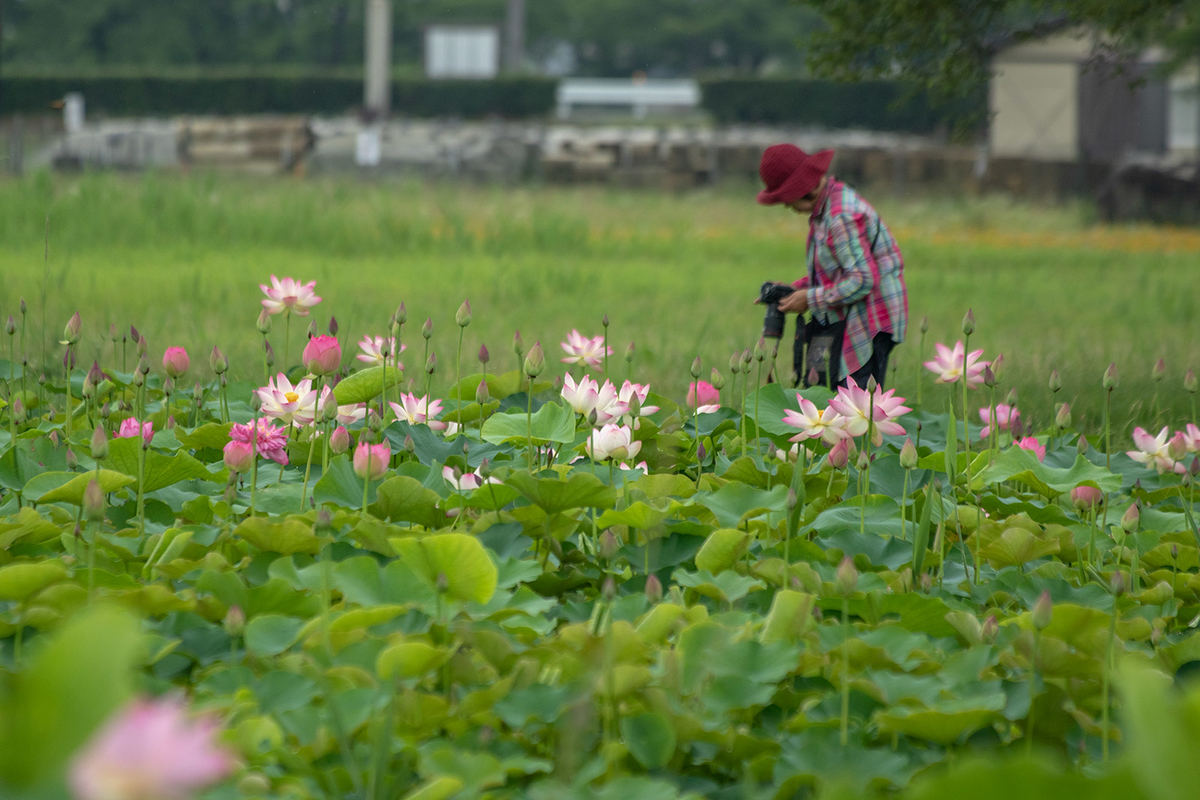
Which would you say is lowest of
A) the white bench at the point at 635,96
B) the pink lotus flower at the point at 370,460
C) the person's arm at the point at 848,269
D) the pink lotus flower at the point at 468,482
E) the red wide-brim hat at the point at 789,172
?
the pink lotus flower at the point at 468,482

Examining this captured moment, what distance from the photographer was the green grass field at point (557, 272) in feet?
17.3

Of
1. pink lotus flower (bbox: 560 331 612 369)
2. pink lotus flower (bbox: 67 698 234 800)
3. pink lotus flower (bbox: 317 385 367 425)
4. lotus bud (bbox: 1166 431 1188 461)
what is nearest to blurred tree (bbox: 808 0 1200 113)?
pink lotus flower (bbox: 560 331 612 369)

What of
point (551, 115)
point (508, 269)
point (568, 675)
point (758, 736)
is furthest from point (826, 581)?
point (551, 115)

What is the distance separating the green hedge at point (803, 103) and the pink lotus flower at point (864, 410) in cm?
2499

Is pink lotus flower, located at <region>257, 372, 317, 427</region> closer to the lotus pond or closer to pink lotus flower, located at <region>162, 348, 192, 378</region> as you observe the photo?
the lotus pond

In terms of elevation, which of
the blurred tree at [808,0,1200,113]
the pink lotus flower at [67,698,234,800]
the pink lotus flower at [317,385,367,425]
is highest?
the blurred tree at [808,0,1200,113]

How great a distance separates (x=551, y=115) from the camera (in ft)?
87.7

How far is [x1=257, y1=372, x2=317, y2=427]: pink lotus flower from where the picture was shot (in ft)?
7.31

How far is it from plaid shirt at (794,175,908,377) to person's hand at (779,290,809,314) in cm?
2

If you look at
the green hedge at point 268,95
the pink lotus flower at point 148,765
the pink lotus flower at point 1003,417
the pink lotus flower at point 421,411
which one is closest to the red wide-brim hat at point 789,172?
the pink lotus flower at point 1003,417

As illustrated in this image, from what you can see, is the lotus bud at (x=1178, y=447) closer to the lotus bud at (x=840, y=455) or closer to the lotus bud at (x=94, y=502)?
the lotus bud at (x=840, y=455)

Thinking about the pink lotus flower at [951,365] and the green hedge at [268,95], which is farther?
the green hedge at [268,95]

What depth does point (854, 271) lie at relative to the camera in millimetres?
3633

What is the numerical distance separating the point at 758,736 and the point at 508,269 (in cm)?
670
